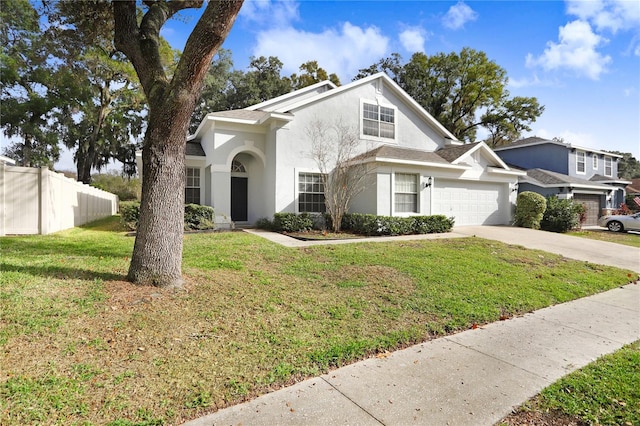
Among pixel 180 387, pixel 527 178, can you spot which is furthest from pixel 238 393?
pixel 527 178

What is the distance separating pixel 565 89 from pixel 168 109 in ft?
42.2

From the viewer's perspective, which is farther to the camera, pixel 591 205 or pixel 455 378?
pixel 591 205

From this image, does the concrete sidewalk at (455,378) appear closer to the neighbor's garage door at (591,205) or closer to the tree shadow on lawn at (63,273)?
the tree shadow on lawn at (63,273)

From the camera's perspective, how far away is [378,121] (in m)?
16.0

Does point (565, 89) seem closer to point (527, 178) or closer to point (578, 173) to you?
point (527, 178)

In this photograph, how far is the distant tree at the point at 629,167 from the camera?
5328 centimetres

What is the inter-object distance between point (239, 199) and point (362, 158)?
6268 mm

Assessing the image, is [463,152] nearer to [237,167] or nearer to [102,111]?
[237,167]

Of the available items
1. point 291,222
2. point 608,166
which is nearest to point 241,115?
point 291,222

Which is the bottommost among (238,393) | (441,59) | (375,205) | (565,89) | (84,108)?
(238,393)

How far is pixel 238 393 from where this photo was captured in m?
2.97

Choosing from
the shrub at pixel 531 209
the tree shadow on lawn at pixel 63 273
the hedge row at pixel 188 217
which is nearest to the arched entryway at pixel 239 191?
the hedge row at pixel 188 217

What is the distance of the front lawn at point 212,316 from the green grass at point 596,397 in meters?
1.48

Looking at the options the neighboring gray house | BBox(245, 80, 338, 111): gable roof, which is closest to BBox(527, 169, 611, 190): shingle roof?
the neighboring gray house
